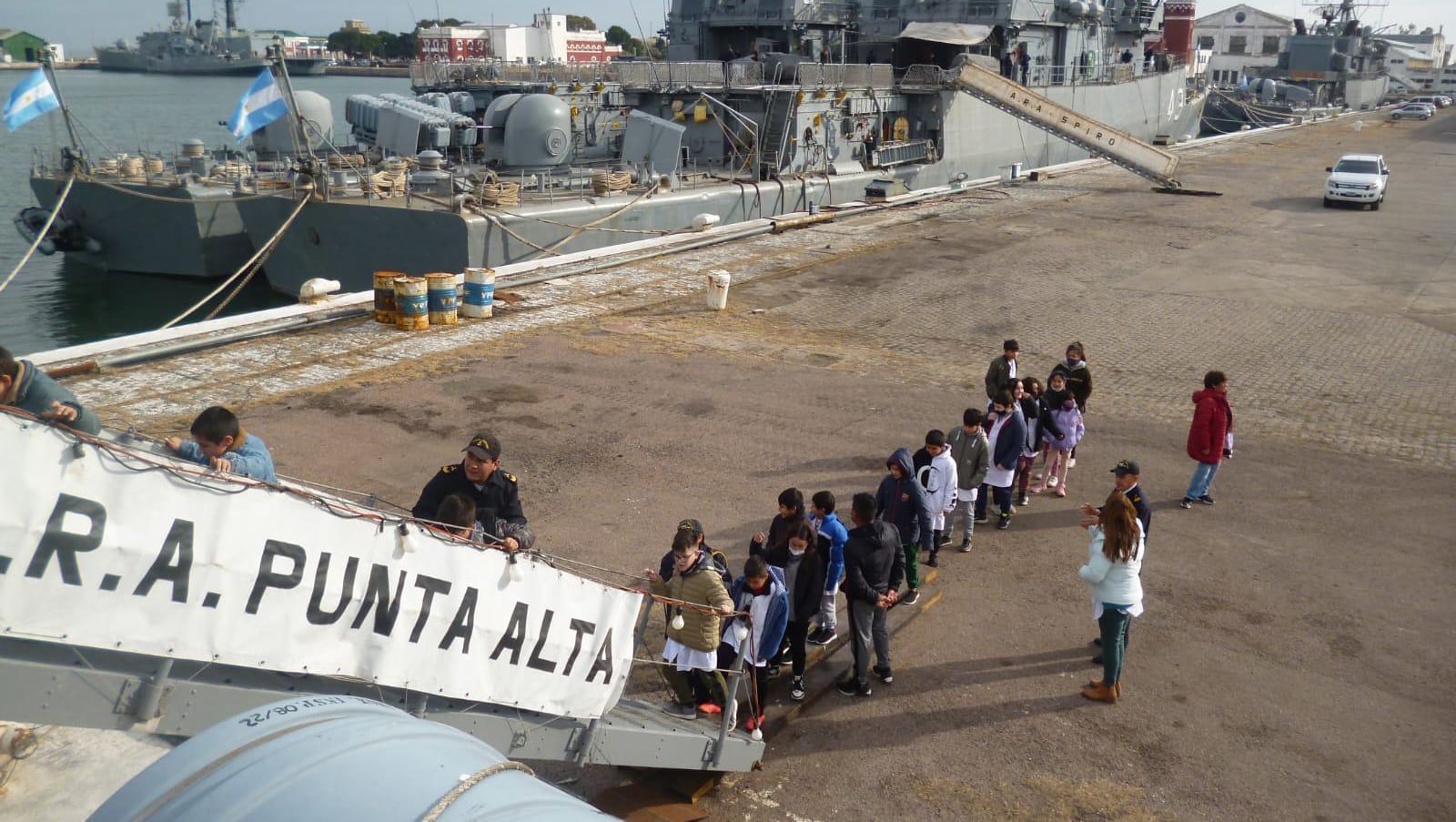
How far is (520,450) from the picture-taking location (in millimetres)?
11000

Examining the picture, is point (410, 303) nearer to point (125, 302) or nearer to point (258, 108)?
point (258, 108)

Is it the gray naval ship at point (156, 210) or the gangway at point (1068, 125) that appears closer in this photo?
the gray naval ship at point (156, 210)

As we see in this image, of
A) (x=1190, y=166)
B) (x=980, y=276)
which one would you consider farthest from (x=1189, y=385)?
(x=1190, y=166)

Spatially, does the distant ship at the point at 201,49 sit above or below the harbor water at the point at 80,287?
above

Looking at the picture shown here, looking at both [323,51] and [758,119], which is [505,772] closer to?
[758,119]

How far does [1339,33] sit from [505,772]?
100m

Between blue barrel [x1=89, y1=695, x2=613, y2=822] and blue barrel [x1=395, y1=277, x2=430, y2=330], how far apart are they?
43.1 ft

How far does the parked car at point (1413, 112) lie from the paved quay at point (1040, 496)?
55.9 m

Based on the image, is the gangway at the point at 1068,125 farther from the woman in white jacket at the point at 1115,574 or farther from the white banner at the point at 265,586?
the white banner at the point at 265,586

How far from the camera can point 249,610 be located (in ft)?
12.6

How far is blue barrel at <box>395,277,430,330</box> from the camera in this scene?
15.1m

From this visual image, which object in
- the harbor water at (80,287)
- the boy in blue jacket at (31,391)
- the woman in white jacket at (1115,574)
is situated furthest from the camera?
the harbor water at (80,287)

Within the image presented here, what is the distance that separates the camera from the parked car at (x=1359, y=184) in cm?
2947

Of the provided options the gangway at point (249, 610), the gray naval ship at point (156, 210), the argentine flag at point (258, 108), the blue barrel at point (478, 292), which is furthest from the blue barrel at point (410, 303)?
the gray naval ship at point (156, 210)
